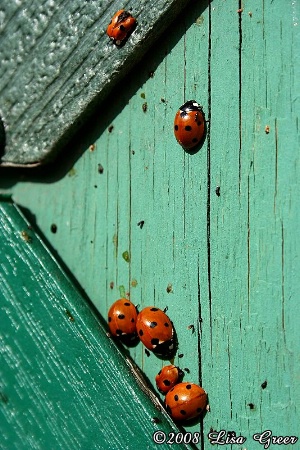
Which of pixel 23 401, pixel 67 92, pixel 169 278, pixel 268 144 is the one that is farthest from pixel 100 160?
pixel 23 401

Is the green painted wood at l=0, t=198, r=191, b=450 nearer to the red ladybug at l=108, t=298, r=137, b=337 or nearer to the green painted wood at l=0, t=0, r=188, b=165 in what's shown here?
the red ladybug at l=108, t=298, r=137, b=337

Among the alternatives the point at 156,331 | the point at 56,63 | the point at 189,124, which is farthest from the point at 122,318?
the point at 56,63

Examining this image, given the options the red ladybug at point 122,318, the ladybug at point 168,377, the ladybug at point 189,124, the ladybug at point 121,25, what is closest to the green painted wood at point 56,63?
the ladybug at point 121,25

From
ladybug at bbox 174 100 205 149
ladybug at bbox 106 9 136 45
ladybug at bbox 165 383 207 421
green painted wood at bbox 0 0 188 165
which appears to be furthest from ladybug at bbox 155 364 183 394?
ladybug at bbox 106 9 136 45

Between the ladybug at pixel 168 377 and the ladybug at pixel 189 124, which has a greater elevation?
the ladybug at pixel 189 124

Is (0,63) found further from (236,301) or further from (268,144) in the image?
(236,301)

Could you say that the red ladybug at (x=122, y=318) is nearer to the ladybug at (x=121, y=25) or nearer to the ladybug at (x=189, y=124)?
the ladybug at (x=189, y=124)

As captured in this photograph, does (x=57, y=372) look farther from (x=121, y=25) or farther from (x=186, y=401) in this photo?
(x=121, y=25)
